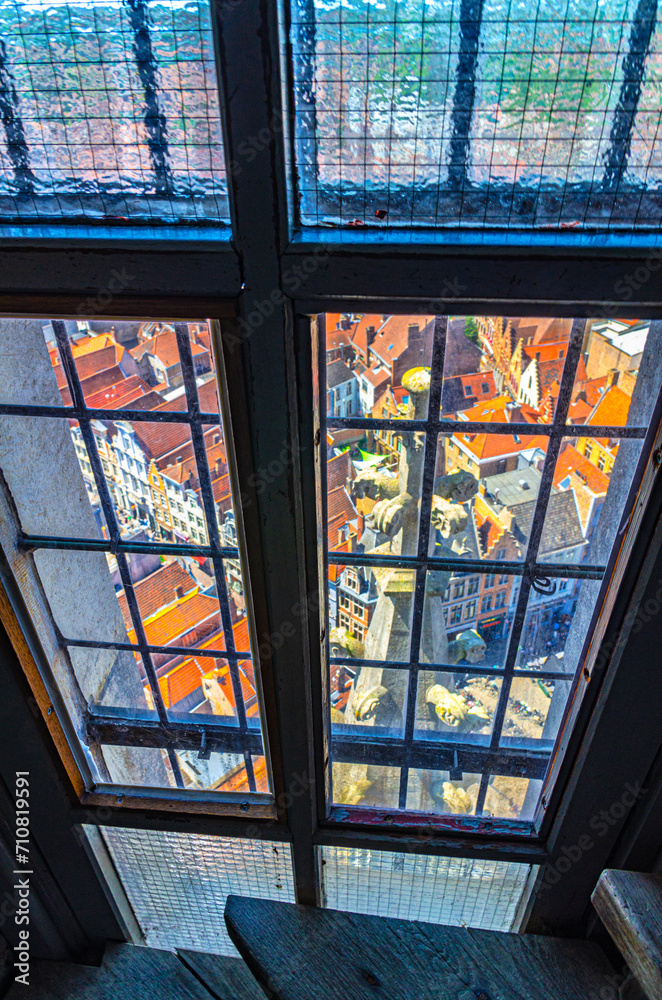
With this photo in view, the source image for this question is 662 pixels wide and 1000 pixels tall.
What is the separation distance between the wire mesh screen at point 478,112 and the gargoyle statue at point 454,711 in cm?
111

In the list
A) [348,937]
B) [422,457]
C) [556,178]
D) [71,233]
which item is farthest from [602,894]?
[71,233]

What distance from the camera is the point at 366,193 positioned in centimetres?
105

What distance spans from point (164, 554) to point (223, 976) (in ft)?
4.06

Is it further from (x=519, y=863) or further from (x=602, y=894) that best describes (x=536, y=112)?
(x=519, y=863)

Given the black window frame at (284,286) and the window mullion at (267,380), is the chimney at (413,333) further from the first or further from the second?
the window mullion at (267,380)

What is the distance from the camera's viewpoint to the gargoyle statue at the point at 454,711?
65.8 inches

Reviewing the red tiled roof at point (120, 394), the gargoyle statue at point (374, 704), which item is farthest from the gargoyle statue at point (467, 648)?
the red tiled roof at point (120, 394)

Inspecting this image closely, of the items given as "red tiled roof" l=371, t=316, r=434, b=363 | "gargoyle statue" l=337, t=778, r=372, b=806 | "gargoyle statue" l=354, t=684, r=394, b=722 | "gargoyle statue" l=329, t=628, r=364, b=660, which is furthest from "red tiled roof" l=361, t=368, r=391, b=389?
"gargoyle statue" l=337, t=778, r=372, b=806

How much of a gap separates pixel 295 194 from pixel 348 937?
171 centimetres

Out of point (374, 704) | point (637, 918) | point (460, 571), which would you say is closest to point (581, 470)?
point (460, 571)

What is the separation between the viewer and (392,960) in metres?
1.62

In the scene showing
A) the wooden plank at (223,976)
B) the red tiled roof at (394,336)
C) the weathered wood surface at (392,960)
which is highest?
the red tiled roof at (394,336)

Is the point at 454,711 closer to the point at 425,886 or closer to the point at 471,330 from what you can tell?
the point at 425,886

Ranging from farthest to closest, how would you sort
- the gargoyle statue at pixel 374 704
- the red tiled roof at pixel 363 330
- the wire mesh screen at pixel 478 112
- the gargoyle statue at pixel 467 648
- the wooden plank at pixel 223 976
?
the wooden plank at pixel 223 976, the gargoyle statue at pixel 374 704, the gargoyle statue at pixel 467 648, the red tiled roof at pixel 363 330, the wire mesh screen at pixel 478 112
